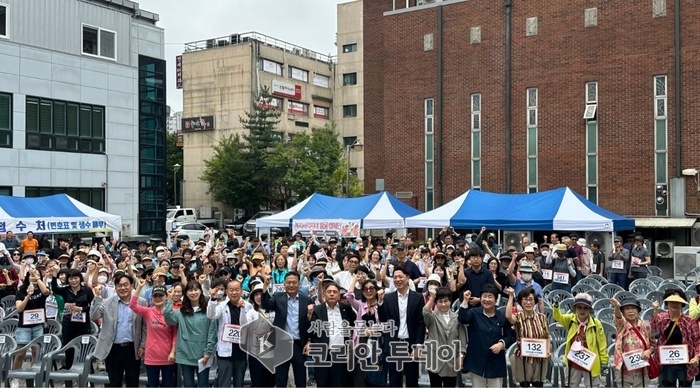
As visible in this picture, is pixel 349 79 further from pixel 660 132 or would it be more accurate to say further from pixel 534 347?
pixel 534 347

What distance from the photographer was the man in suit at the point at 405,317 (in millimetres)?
7395

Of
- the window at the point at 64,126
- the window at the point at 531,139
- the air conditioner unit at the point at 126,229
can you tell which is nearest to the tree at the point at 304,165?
the air conditioner unit at the point at 126,229

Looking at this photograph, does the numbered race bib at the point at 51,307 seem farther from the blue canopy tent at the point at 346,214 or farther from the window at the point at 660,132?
the window at the point at 660,132

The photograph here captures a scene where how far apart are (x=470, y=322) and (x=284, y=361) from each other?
2.10 metres

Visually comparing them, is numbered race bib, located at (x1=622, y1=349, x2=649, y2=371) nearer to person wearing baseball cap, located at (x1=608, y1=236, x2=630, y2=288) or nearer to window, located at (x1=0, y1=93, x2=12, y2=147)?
person wearing baseball cap, located at (x1=608, y1=236, x2=630, y2=288)

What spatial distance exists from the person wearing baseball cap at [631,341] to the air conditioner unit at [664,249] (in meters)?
16.0

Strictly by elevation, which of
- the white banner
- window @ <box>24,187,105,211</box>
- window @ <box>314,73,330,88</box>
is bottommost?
the white banner

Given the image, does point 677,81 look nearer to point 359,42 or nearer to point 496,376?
point 496,376

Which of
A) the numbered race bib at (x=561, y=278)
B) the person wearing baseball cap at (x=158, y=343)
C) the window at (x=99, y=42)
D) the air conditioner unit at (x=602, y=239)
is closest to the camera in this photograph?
the person wearing baseball cap at (x=158, y=343)

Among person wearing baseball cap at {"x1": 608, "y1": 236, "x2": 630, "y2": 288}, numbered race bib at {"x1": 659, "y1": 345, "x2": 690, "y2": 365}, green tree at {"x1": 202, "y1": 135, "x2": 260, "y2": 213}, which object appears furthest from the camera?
green tree at {"x1": 202, "y1": 135, "x2": 260, "y2": 213}

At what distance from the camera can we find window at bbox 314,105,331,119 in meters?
59.8

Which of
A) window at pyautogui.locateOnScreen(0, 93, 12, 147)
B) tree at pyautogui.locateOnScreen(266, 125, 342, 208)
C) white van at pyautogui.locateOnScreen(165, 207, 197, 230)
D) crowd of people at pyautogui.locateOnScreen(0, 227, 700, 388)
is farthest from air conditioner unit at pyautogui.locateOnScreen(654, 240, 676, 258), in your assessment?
white van at pyautogui.locateOnScreen(165, 207, 197, 230)

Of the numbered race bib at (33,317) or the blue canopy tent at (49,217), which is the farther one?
the blue canopy tent at (49,217)

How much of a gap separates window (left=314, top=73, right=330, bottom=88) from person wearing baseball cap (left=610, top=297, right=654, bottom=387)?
2130 inches
